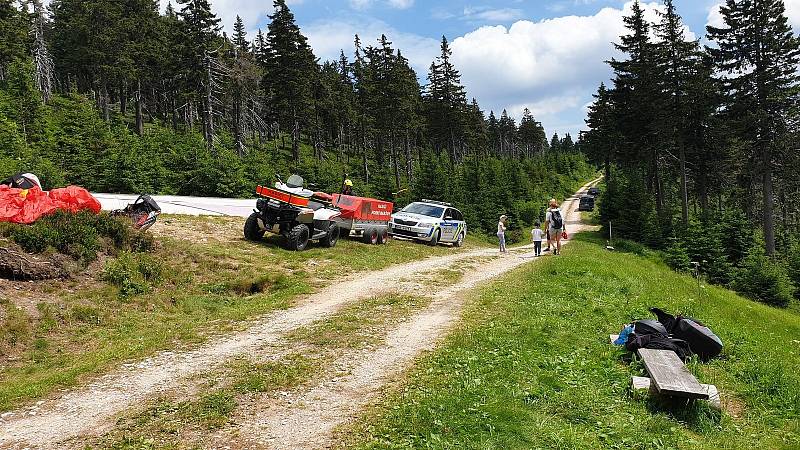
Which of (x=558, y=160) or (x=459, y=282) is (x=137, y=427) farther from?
(x=558, y=160)

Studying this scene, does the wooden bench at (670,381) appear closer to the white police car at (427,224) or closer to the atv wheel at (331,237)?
the atv wheel at (331,237)

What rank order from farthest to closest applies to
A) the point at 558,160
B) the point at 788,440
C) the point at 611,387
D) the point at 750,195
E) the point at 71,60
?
the point at 558,160
the point at 71,60
the point at 750,195
the point at 611,387
the point at 788,440

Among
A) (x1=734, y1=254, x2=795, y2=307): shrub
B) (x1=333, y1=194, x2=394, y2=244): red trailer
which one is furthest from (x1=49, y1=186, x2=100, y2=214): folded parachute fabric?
(x1=734, y1=254, x2=795, y2=307): shrub

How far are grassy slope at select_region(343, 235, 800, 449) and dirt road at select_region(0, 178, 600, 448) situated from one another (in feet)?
1.41

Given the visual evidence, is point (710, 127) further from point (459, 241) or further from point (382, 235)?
point (382, 235)

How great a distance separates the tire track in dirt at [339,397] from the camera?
189 inches

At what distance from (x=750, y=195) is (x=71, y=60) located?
77.1m

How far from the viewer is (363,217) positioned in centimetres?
1936

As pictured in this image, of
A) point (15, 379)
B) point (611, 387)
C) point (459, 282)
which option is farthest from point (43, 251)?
point (611, 387)

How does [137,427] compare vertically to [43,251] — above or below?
below

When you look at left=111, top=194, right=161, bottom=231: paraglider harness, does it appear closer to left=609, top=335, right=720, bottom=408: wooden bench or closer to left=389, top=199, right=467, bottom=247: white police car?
left=389, top=199, right=467, bottom=247: white police car

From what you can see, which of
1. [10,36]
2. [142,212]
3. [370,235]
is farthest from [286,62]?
[142,212]

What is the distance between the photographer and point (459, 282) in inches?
543

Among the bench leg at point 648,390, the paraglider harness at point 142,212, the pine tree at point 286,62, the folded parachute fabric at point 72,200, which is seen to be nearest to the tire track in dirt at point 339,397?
the bench leg at point 648,390
